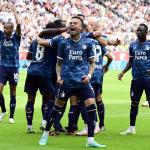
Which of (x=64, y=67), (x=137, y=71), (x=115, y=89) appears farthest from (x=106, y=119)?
(x=115, y=89)

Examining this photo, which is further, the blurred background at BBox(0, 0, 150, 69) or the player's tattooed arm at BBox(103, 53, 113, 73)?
the blurred background at BBox(0, 0, 150, 69)

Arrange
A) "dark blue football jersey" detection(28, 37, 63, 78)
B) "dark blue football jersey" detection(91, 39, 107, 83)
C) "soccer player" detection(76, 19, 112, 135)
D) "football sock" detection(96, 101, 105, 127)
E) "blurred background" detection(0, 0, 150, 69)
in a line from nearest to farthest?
"dark blue football jersey" detection(28, 37, 63, 78) < "soccer player" detection(76, 19, 112, 135) < "dark blue football jersey" detection(91, 39, 107, 83) < "football sock" detection(96, 101, 105, 127) < "blurred background" detection(0, 0, 150, 69)

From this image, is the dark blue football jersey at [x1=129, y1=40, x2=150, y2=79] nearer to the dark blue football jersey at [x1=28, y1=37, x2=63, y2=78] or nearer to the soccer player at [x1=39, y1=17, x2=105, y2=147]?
the dark blue football jersey at [x1=28, y1=37, x2=63, y2=78]

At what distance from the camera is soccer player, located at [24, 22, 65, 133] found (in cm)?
1428

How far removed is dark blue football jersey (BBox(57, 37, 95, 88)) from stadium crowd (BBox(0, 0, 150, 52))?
29.0 metres

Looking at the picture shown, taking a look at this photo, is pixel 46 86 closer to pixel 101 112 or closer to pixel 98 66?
pixel 98 66

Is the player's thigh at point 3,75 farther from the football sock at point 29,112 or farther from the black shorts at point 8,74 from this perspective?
the football sock at point 29,112

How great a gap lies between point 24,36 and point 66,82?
33.3 m

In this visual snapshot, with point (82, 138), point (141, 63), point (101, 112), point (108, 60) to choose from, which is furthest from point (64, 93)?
point (108, 60)

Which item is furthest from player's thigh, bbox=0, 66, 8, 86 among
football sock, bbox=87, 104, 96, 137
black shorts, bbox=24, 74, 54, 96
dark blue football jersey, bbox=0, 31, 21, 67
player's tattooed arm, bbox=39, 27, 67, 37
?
football sock, bbox=87, 104, 96, 137

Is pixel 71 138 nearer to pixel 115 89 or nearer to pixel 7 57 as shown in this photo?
pixel 7 57

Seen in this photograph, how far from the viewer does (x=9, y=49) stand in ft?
53.7

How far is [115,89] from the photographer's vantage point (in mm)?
29781

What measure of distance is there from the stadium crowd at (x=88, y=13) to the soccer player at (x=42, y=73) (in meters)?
27.0
